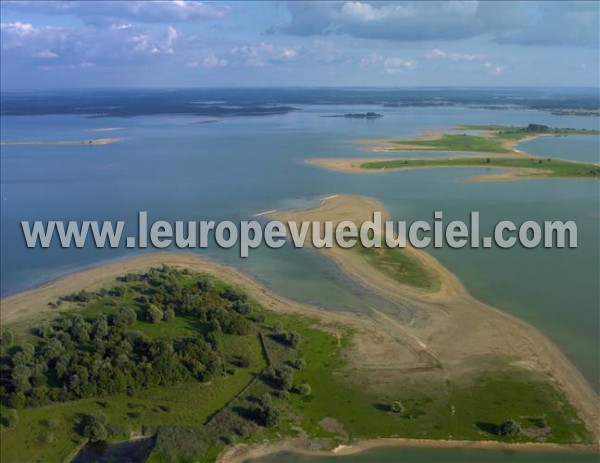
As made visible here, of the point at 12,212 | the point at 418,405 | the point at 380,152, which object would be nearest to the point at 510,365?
the point at 418,405

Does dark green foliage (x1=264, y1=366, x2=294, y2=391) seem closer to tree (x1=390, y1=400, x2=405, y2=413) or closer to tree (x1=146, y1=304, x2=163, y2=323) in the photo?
tree (x1=390, y1=400, x2=405, y2=413)

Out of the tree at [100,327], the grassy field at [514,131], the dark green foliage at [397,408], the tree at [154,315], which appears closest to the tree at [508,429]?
the dark green foliage at [397,408]

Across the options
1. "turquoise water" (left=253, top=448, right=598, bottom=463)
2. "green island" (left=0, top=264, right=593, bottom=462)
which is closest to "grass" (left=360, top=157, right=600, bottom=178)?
"green island" (left=0, top=264, right=593, bottom=462)

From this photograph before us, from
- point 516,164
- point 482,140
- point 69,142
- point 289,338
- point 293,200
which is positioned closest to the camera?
point 289,338

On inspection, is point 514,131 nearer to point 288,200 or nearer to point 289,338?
point 288,200

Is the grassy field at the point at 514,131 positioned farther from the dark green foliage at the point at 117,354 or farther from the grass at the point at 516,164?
the dark green foliage at the point at 117,354

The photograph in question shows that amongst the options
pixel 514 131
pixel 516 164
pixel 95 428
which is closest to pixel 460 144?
pixel 516 164

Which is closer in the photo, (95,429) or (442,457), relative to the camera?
(442,457)
